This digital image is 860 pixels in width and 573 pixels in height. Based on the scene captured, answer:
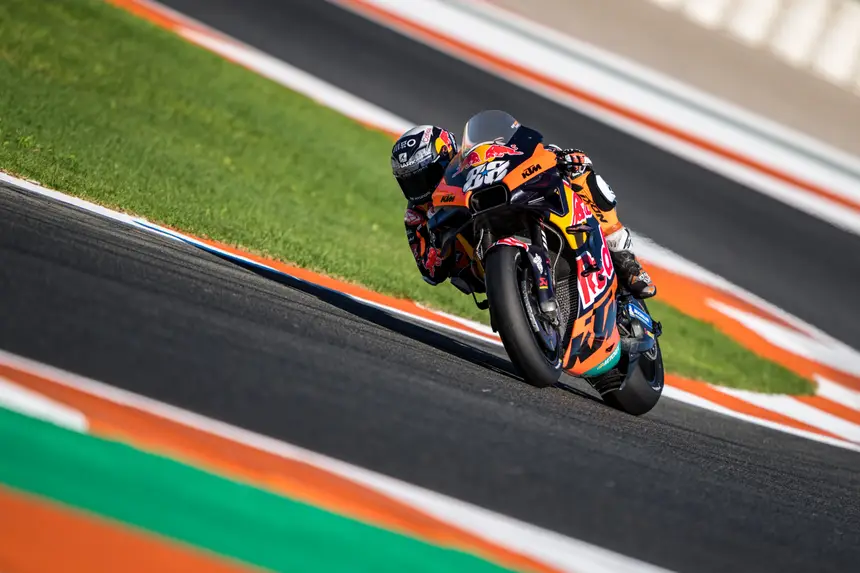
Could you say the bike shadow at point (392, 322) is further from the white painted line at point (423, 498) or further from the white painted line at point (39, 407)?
the white painted line at point (39, 407)

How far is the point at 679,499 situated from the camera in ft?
14.0

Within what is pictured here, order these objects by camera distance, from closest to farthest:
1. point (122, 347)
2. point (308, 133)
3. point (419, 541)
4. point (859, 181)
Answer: point (419, 541), point (122, 347), point (308, 133), point (859, 181)

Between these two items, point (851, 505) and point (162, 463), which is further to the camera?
point (851, 505)

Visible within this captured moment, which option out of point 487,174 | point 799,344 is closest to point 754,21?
point 799,344

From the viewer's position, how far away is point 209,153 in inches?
488

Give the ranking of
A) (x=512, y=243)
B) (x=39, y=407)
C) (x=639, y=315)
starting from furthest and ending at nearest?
1. (x=639, y=315)
2. (x=512, y=243)
3. (x=39, y=407)

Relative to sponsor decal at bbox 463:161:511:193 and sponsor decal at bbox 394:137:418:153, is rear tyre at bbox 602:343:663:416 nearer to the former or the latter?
sponsor decal at bbox 463:161:511:193

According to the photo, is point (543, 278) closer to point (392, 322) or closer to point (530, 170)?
point (530, 170)

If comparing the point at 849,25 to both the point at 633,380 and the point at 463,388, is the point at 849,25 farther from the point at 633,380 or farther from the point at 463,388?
the point at 463,388

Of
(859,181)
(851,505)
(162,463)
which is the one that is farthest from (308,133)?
(162,463)

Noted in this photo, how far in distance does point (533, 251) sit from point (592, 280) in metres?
0.58

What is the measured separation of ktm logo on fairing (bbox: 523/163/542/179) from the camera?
17.9ft

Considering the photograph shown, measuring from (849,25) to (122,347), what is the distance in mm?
16753

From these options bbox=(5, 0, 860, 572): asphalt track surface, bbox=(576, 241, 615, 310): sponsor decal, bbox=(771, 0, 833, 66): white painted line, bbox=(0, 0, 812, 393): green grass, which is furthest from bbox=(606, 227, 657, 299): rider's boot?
bbox=(771, 0, 833, 66): white painted line
